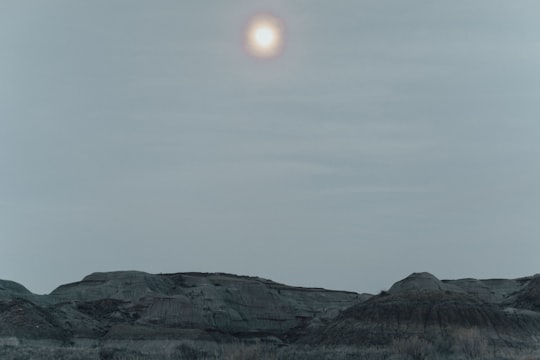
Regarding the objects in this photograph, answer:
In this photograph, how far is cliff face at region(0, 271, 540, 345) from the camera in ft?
253

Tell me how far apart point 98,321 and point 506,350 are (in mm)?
51148

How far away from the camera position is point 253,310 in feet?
391

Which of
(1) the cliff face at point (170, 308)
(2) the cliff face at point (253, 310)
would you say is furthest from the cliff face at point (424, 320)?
(1) the cliff face at point (170, 308)

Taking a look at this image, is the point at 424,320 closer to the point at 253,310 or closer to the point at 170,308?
the point at 170,308

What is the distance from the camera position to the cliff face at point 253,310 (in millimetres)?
77188

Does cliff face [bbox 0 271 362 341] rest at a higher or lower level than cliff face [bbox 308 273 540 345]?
higher

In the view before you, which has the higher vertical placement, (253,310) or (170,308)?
(253,310)

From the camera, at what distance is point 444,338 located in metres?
69.2

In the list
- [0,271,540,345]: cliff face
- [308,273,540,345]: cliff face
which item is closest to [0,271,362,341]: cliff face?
[0,271,540,345]: cliff face

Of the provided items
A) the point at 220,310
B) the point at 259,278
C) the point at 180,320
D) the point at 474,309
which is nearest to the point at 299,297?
the point at 259,278

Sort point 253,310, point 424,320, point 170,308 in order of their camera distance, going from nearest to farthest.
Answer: point 424,320, point 170,308, point 253,310

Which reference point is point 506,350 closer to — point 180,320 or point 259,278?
point 180,320

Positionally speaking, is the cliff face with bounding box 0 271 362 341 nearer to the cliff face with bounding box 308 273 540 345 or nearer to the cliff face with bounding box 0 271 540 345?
the cliff face with bounding box 0 271 540 345

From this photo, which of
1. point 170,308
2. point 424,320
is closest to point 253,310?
point 170,308
